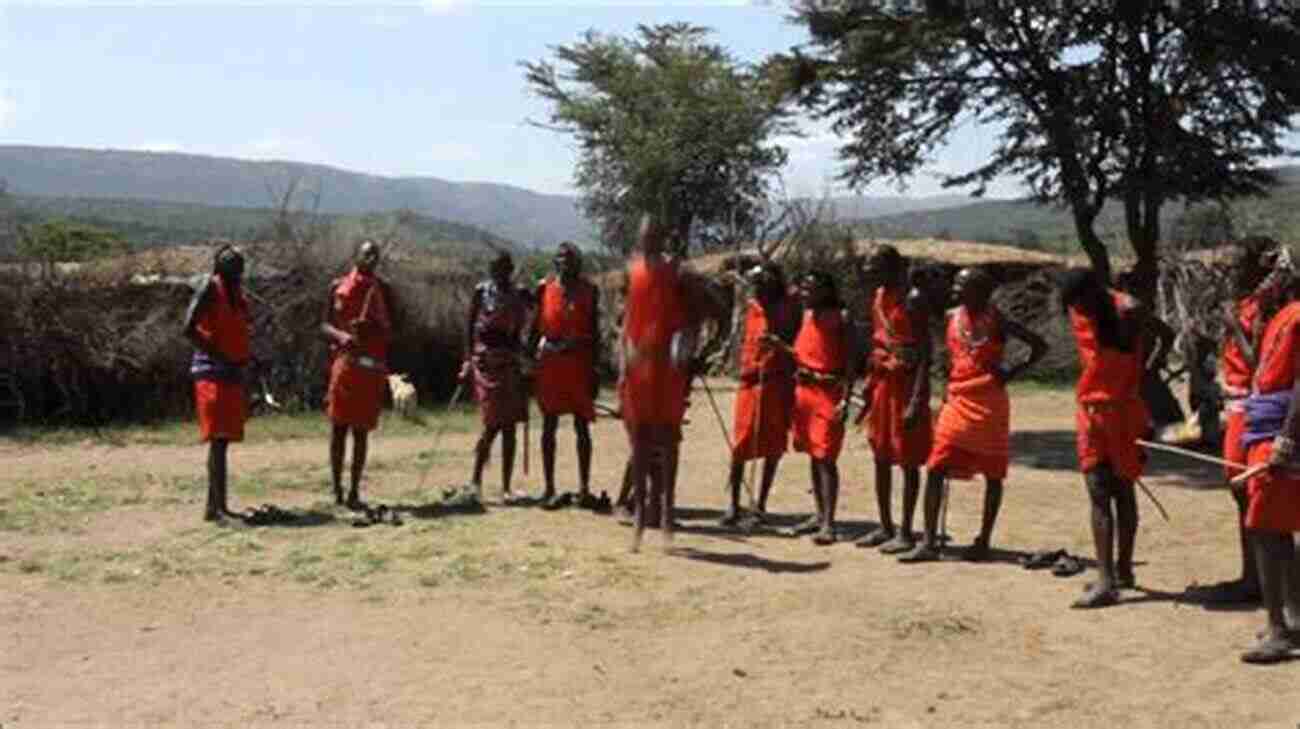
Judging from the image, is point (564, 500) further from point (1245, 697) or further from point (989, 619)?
point (1245, 697)

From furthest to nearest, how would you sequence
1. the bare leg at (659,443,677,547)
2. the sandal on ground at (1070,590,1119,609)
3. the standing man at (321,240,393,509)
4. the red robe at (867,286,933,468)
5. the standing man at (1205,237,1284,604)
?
the standing man at (321,240,393,509) → the red robe at (867,286,933,468) → the bare leg at (659,443,677,547) → the sandal on ground at (1070,590,1119,609) → the standing man at (1205,237,1284,604)

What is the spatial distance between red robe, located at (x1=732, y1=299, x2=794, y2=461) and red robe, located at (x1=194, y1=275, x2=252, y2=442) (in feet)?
10.7

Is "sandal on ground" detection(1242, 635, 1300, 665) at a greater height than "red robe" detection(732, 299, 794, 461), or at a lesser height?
lesser

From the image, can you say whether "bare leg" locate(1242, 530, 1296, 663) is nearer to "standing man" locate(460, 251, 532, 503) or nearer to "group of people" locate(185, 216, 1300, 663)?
"group of people" locate(185, 216, 1300, 663)

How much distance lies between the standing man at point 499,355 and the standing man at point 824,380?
86.0 inches

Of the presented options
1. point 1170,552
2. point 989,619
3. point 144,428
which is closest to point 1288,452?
point 989,619

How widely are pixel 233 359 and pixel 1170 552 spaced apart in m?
6.03

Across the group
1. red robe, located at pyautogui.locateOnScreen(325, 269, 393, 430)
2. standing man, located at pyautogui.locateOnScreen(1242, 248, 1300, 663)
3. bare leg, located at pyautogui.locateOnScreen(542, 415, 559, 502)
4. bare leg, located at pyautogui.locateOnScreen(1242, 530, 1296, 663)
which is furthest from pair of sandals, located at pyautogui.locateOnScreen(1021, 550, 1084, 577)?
red robe, located at pyautogui.locateOnScreen(325, 269, 393, 430)

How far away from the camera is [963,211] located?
109750 millimetres

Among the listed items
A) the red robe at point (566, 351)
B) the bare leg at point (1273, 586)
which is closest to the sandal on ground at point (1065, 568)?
the bare leg at point (1273, 586)

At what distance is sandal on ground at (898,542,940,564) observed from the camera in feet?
27.4

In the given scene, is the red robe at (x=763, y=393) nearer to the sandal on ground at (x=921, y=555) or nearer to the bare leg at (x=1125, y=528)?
the sandal on ground at (x=921, y=555)

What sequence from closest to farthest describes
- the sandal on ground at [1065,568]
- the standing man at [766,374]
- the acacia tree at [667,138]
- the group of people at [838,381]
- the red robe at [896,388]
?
1. the group of people at [838,381]
2. the sandal on ground at [1065,568]
3. the red robe at [896,388]
4. the standing man at [766,374]
5. the acacia tree at [667,138]

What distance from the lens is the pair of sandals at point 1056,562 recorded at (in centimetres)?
801
